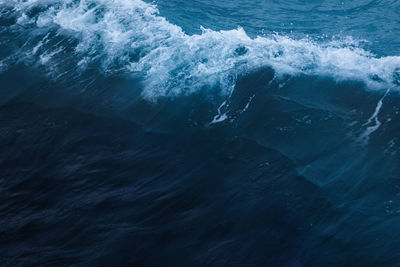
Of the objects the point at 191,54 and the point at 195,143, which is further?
the point at 191,54

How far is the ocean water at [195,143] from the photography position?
558 centimetres

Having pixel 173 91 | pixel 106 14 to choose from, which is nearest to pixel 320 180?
pixel 173 91

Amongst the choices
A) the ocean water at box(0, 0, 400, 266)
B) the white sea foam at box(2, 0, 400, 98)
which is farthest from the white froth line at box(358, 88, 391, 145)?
the white sea foam at box(2, 0, 400, 98)

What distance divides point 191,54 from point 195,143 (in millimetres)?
3223

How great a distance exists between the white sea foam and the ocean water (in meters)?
0.04

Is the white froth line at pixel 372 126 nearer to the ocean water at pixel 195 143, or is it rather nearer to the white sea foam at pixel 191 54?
the ocean water at pixel 195 143

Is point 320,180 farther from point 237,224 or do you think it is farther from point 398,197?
point 237,224

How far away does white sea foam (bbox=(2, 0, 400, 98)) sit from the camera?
8.80m

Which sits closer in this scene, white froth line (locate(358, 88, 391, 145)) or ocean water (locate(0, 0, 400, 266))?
ocean water (locate(0, 0, 400, 266))

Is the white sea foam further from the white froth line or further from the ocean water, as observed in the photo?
the white froth line

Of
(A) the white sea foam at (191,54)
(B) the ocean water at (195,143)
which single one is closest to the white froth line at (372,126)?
(B) the ocean water at (195,143)

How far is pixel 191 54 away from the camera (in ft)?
31.9

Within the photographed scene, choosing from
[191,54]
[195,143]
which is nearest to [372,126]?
[195,143]

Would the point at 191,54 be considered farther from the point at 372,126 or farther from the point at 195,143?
the point at 372,126
